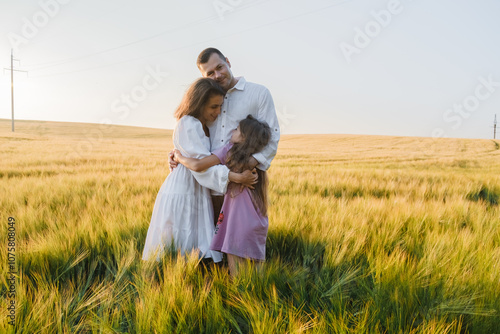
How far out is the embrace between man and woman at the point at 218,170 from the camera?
1.95 metres

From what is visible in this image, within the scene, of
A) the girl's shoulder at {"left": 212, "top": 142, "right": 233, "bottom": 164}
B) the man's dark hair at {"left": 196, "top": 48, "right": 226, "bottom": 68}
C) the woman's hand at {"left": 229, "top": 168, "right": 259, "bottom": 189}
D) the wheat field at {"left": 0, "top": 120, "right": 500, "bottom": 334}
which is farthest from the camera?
the man's dark hair at {"left": 196, "top": 48, "right": 226, "bottom": 68}

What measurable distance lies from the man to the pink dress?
23 cm

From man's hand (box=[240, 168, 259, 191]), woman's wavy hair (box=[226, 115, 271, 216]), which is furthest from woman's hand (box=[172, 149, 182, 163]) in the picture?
man's hand (box=[240, 168, 259, 191])

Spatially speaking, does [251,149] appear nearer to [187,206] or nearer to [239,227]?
[239,227]

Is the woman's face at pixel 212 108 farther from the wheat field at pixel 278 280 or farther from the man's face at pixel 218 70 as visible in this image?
the wheat field at pixel 278 280

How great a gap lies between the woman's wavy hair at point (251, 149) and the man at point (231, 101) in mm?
143

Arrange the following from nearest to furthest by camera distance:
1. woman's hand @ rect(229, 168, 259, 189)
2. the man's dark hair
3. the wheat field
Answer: the wheat field → woman's hand @ rect(229, 168, 259, 189) → the man's dark hair

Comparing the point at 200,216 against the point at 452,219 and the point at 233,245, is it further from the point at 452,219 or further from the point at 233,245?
the point at 452,219

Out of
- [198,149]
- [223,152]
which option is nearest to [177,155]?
[198,149]

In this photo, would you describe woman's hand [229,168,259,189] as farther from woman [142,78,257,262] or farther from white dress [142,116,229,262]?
white dress [142,116,229,262]

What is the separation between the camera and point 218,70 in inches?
84.7

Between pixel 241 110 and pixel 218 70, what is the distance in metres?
0.29

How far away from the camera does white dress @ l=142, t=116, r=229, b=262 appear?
201 cm

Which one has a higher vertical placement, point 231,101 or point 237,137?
point 231,101
